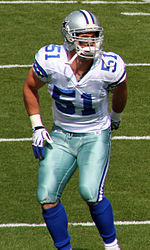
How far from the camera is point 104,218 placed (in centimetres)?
541

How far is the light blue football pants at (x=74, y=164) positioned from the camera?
5309 mm

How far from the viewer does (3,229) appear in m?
6.41

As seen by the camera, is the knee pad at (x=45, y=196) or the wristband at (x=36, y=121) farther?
the wristband at (x=36, y=121)

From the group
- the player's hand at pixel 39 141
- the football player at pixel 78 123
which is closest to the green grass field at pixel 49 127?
the football player at pixel 78 123

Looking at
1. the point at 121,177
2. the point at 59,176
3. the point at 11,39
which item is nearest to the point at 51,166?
the point at 59,176

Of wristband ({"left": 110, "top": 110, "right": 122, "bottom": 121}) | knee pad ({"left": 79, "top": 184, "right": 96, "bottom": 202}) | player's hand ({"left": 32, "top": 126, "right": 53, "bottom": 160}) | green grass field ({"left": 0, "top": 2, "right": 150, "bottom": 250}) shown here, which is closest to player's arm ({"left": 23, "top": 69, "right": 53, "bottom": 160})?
player's hand ({"left": 32, "top": 126, "right": 53, "bottom": 160})

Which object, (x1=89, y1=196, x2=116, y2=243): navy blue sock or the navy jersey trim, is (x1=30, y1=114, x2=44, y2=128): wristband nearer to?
the navy jersey trim

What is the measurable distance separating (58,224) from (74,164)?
18.8 inches

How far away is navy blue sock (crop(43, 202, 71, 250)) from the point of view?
535cm

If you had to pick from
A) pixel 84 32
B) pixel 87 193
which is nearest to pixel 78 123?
pixel 87 193

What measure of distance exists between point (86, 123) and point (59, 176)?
0.48 meters

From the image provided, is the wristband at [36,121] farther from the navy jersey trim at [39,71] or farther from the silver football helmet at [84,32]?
the silver football helmet at [84,32]

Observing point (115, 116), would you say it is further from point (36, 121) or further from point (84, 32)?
point (84, 32)

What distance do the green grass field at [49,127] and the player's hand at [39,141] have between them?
2.96 ft
